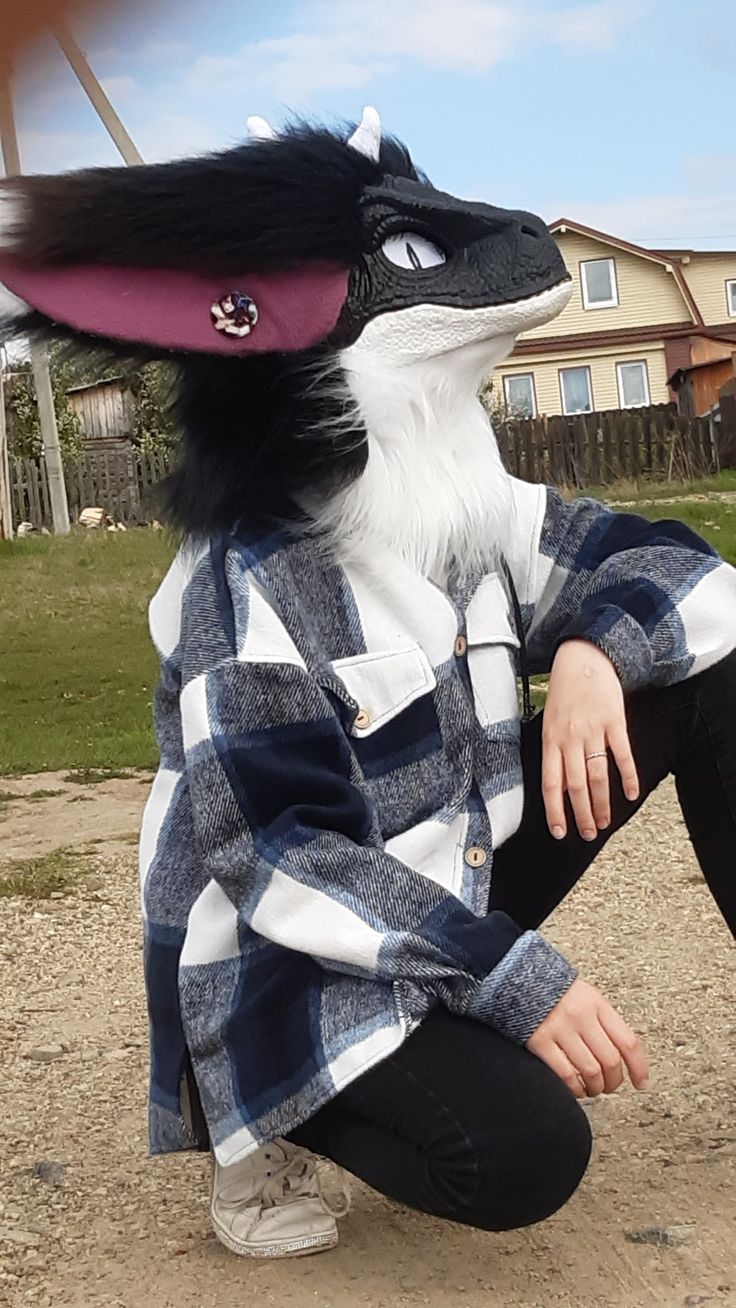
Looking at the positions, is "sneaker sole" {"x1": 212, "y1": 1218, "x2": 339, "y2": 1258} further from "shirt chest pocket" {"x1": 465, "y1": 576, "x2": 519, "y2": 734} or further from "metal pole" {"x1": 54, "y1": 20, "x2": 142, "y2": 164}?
"metal pole" {"x1": 54, "y1": 20, "x2": 142, "y2": 164}

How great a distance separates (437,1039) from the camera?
62.4 inches

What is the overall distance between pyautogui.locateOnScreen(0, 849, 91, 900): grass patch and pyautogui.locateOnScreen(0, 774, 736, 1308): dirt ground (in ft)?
0.97

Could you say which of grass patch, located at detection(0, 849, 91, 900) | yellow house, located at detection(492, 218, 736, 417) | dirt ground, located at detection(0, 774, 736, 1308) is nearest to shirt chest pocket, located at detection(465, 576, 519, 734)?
dirt ground, located at detection(0, 774, 736, 1308)

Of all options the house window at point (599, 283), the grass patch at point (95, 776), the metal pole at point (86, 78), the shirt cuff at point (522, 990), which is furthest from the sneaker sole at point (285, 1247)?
the house window at point (599, 283)

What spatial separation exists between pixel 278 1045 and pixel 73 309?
2.70ft

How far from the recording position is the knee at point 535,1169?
153cm

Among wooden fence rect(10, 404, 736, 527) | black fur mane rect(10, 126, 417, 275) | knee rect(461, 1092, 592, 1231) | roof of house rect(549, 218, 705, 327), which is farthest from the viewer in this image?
roof of house rect(549, 218, 705, 327)

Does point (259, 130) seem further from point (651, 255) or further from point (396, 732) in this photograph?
point (651, 255)

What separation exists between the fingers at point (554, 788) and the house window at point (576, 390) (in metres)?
29.7

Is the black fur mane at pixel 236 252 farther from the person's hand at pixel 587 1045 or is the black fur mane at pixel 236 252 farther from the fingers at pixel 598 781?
the person's hand at pixel 587 1045

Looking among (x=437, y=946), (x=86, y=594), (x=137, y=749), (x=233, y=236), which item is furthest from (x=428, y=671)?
(x=86, y=594)

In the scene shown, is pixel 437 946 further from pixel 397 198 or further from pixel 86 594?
pixel 86 594

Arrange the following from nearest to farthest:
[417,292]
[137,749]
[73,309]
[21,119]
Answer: [21,119] → [73,309] → [417,292] → [137,749]

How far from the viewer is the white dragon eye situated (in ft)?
5.88
